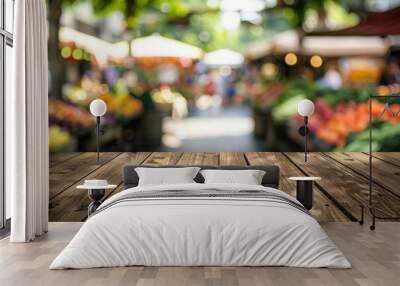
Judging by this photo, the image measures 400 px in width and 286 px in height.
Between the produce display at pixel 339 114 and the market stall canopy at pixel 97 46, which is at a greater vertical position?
Answer: the market stall canopy at pixel 97 46

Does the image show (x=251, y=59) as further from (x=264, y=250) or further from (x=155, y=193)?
(x=264, y=250)

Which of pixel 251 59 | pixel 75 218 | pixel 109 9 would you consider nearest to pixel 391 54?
pixel 251 59

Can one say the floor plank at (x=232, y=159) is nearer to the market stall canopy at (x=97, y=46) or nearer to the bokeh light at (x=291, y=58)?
the bokeh light at (x=291, y=58)

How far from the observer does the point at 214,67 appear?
1022 cm

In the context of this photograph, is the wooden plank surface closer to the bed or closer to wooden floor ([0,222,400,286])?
wooden floor ([0,222,400,286])

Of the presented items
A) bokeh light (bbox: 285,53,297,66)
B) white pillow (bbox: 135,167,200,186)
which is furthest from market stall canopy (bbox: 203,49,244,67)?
white pillow (bbox: 135,167,200,186)

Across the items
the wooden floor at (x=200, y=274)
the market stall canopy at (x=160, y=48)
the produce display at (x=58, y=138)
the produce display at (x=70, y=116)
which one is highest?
the market stall canopy at (x=160, y=48)

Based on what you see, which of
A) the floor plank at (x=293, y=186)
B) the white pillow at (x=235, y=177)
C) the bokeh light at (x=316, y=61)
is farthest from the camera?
the bokeh light at (x=316, y=61)

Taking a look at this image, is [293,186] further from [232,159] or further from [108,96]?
[108,96]

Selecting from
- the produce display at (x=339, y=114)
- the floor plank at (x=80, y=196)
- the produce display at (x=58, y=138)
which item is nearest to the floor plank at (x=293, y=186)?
the produce display at (x=339, y=114)

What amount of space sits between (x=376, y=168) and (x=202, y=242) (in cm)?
393

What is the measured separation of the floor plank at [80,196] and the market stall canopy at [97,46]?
1.31 metres

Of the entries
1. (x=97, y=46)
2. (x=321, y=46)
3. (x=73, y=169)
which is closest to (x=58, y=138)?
(x=73, y=169)

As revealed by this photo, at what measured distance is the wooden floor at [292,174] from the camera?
26.3 feet
